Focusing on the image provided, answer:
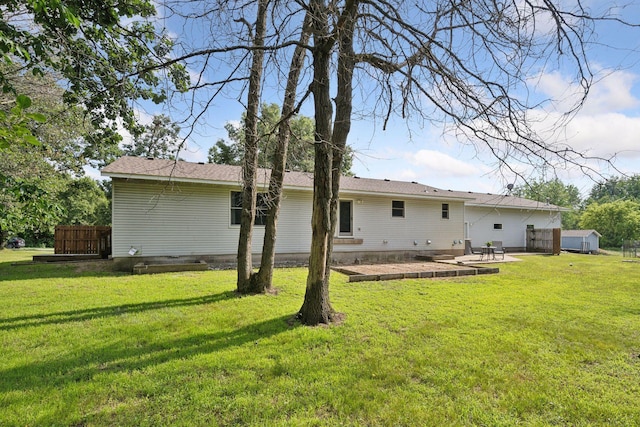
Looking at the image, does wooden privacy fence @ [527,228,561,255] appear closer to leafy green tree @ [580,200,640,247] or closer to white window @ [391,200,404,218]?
leafy green tree @ [580,200,640,247]

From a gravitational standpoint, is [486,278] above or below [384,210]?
below

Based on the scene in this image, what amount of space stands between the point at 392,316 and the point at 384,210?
9.07 metres

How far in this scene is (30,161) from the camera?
13.8m

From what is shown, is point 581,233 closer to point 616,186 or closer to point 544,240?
point 544,240

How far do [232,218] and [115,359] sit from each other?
320 inches

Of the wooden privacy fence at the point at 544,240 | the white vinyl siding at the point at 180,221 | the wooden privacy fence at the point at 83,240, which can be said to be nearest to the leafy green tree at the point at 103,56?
the white vinyl siding at the point at 180,221

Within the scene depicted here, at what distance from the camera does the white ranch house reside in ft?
33.1

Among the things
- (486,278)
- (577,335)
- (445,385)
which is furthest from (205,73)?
(486,278)

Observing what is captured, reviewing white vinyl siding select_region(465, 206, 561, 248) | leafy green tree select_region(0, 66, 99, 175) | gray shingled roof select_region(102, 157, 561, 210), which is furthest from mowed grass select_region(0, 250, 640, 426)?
white vinyl siding select_region(465, 206, 561, 248)

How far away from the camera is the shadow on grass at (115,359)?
122 inches

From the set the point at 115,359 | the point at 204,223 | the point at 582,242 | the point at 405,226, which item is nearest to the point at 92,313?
the point at 115,359

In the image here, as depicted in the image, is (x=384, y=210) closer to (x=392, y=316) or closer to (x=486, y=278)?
(x=486, y=278)

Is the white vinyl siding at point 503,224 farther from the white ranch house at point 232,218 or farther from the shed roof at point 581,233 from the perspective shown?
the white ranch house at point 232,218

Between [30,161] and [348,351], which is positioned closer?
[348,351]
